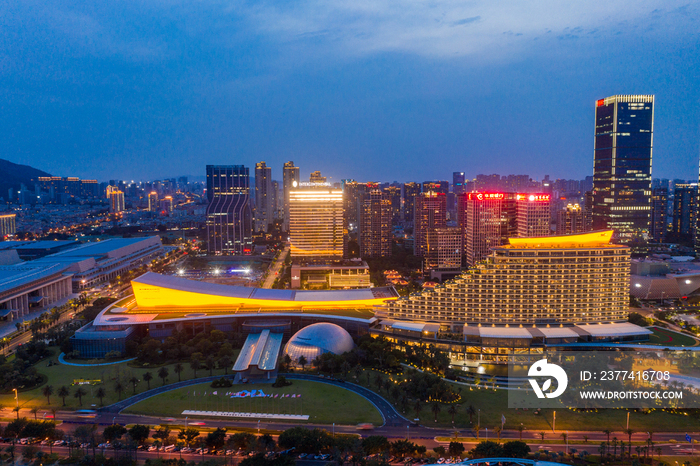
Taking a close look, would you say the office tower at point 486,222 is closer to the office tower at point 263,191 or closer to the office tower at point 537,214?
the office tower at point 537,214

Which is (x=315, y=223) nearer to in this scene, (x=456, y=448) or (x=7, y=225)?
(x=456, y=448)

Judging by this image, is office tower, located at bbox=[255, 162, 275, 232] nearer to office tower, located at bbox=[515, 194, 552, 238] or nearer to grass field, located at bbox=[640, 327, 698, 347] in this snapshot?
office tower, located at bbox=[515, 194, 552, 238]

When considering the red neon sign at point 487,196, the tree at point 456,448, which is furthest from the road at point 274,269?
the tree at point 456,448

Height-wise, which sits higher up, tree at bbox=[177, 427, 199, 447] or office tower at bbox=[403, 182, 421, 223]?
office tower at bbox=[403, 182, 421, 223]

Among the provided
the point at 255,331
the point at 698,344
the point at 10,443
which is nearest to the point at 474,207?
the point at 698,344

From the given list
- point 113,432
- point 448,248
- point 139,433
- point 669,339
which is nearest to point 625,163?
point 448,248

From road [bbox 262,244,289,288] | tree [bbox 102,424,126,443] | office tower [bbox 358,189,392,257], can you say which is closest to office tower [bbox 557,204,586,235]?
office tower [bbox 358,189,392,257]

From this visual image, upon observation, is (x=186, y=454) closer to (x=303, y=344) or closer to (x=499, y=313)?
(x=303, y=344)
